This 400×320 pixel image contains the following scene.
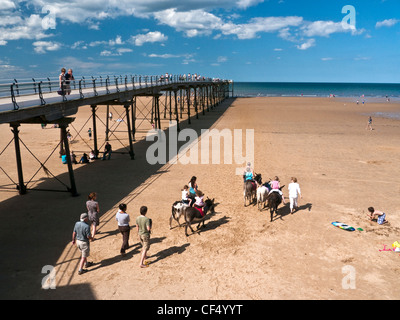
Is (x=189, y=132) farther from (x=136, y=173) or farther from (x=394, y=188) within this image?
(x=394, y=188)

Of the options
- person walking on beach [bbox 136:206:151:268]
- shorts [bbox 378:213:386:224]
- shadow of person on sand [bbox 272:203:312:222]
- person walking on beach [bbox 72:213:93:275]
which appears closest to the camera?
person walking on beach [bbox 72:213:93:275]

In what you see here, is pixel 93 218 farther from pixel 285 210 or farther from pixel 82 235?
pixel 285 210

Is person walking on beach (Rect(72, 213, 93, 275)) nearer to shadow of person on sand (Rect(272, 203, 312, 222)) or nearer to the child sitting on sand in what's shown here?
shadow of person on sand (Rect(272, 203, 312, 222))

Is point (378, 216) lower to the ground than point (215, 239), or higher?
higher

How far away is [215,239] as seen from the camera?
10117 millimetres

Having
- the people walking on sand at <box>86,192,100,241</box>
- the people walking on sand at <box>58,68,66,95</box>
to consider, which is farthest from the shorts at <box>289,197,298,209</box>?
the people walking on sand at <box>58,68,66,95</box>

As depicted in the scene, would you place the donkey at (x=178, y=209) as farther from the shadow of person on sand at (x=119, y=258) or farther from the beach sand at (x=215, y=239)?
the shadow of person on sand at (x=119, y=258)

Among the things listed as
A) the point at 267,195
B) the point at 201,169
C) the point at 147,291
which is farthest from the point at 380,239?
the point at 201,169

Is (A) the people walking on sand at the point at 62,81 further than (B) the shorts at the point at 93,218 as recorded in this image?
Yes

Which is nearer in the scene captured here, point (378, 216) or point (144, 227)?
point (144, 227)

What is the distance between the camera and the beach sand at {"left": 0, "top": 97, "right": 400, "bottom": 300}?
758 centimetres

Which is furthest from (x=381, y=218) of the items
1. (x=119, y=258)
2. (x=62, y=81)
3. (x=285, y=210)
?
(x=62, y=81)

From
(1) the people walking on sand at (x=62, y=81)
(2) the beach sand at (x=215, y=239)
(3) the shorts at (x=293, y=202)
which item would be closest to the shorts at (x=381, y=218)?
(2) the beach sand at (x=215, y=239)

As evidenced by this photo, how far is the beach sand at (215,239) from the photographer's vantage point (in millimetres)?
7578
